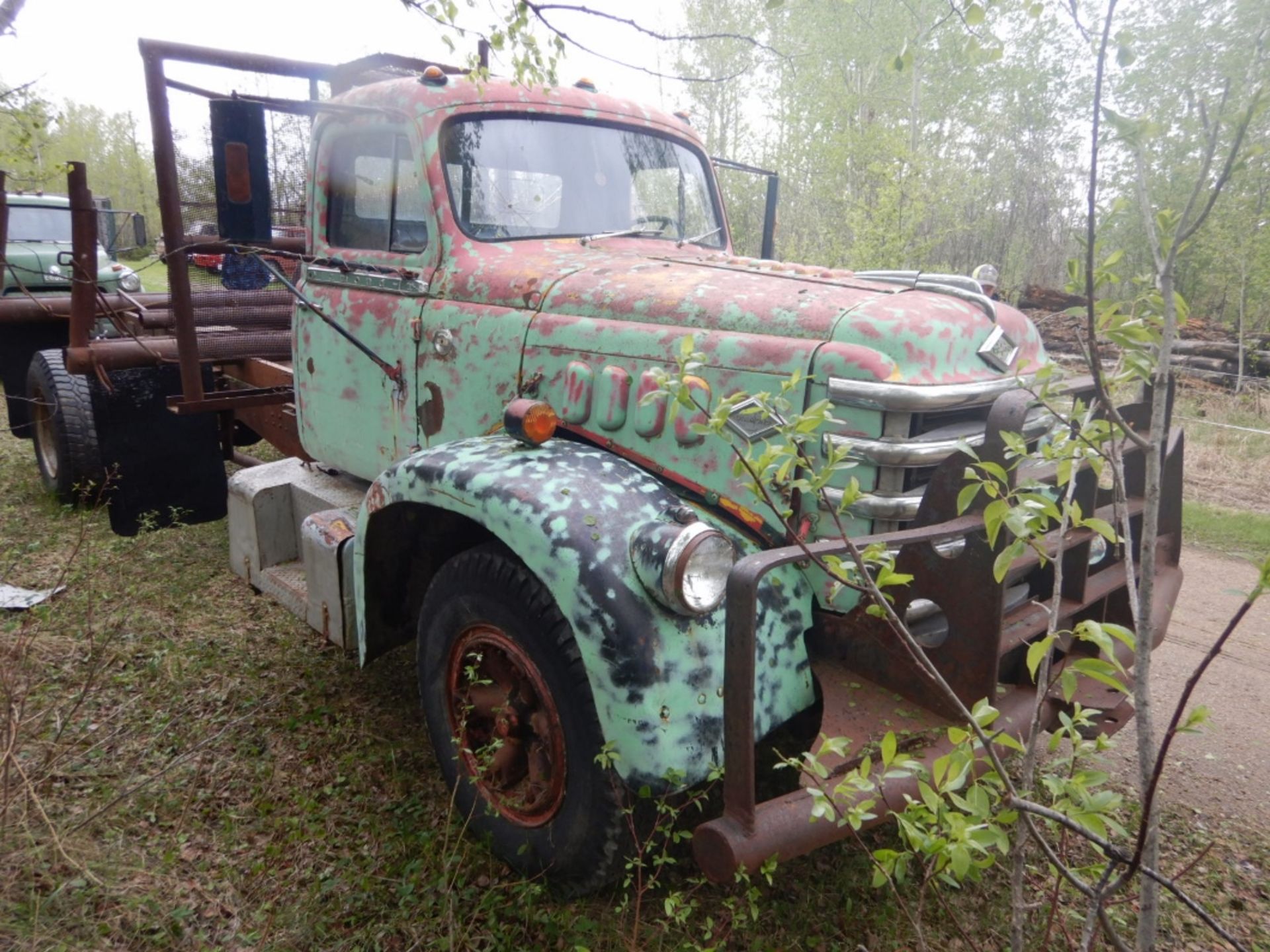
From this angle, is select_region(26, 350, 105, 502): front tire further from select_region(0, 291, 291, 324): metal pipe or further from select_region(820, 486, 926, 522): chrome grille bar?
select_region(820, 486, 926, 522): chrome grille bar

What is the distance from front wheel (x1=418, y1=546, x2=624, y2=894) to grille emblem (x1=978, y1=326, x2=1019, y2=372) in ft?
4.65

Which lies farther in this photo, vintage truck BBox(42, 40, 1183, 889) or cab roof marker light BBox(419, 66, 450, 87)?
cab roof marker light BBox(419, 66, 450, 87)

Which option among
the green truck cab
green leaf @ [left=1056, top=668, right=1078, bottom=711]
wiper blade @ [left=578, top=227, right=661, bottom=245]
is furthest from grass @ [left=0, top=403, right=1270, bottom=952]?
the green truck cab

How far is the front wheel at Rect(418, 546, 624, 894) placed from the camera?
229 cm

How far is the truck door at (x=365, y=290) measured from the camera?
3.35 metres

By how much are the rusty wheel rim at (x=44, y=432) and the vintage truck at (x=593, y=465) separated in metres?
2.86

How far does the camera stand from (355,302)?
11.8 feet

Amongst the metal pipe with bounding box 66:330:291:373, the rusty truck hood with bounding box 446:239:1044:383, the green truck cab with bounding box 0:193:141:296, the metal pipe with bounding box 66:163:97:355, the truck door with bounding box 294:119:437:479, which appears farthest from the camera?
the green truck cab with bounding box 0:193:141:296

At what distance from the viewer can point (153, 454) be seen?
491 cm

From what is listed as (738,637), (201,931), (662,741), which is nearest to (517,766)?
(662,741)

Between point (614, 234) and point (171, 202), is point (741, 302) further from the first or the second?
point (171, 202)

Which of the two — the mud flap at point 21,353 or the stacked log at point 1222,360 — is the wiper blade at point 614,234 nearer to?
the mud flap at point 21,353

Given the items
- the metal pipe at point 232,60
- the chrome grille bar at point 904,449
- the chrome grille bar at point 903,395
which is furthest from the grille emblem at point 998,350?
the metal pipe at point 232,60

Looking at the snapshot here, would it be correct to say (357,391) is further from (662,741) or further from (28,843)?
(662,741)
